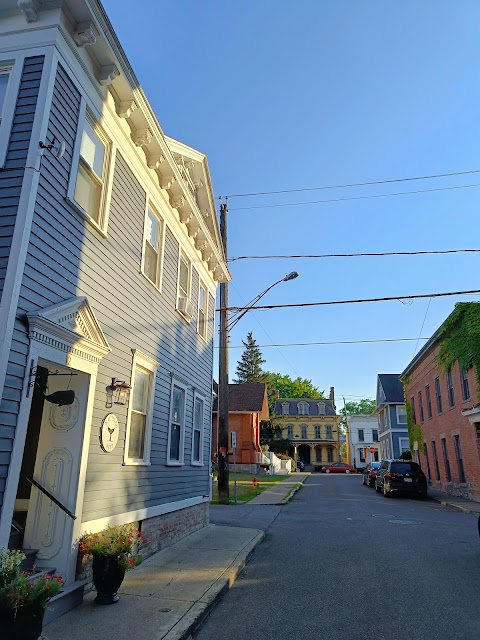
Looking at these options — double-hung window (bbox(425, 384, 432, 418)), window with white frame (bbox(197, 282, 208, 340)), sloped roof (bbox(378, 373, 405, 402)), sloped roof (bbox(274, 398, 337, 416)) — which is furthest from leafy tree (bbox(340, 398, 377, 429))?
window with white frame (bbox(197, 282, 208, 340))

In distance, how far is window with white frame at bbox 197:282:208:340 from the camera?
12.6m

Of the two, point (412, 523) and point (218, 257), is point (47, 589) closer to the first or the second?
point (218, 257)

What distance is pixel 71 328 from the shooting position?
5730 mm

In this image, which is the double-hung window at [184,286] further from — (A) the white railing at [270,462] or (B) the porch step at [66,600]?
(A) the white railing at [270,462]

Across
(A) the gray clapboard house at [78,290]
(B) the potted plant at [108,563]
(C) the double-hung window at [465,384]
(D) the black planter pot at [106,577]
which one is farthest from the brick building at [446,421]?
(D) the black planter pot at [106,577]

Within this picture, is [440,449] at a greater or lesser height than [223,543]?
greater

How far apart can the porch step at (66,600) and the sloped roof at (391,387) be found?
41345mm

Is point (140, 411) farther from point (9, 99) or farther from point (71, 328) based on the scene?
point (9, 99)

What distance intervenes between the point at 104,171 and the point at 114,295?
187 cm

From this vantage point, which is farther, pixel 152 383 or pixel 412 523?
pixel 412 523

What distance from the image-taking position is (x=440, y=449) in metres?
24.9

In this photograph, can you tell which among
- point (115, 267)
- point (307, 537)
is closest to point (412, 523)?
point (307, 537)

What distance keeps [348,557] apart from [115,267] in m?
6.55

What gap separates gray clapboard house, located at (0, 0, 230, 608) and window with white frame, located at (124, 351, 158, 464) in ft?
0.12
